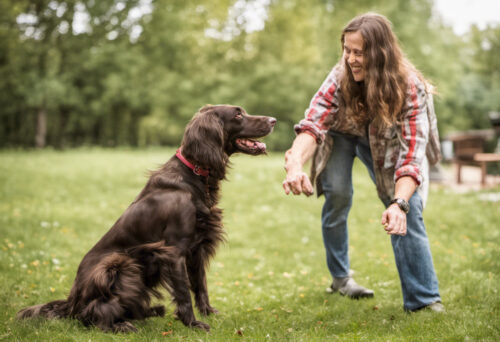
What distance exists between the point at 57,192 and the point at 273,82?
66.8 feet

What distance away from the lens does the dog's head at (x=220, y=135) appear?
134 inches

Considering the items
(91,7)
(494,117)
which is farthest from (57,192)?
(91,7)

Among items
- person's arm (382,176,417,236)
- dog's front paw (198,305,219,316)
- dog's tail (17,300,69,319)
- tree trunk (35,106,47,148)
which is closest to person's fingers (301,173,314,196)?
person's arm (382,176,417,236)

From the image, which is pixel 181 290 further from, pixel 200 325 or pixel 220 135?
pixel 220 135

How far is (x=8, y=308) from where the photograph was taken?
369cm

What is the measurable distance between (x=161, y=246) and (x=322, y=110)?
152 cm

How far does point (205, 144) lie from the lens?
134 inches

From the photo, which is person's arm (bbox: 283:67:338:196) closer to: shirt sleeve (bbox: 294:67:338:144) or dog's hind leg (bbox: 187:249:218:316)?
shirt sleeve (bbox: 294:67:338:144)

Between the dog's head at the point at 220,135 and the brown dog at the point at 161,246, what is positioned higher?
the dog's head at the point at 220,135

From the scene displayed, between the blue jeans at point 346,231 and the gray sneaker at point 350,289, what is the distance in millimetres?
62

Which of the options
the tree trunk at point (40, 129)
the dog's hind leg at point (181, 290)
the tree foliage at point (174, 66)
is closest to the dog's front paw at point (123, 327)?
the dog's hind leg at point (181, 290)

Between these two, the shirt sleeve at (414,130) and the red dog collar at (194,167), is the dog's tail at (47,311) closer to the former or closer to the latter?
the red dog collar at (194,167)

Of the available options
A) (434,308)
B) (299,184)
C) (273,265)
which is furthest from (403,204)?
(273,265)

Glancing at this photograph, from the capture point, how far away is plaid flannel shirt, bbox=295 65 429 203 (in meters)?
3.23
